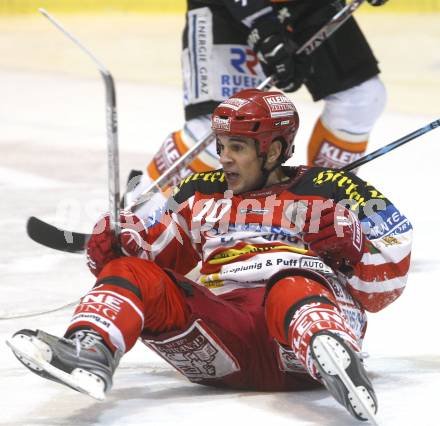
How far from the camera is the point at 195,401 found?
3.10m

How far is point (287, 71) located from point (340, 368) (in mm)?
2269

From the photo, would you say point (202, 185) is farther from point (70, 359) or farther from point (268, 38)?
point (268, 38)

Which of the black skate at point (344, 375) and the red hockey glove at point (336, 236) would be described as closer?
the black skate at point (344, 375)

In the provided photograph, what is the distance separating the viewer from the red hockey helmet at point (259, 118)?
333 centimetres

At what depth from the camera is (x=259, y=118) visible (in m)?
3.34

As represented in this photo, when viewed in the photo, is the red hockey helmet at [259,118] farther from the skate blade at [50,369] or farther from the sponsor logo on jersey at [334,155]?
the sponsor logo on jersey at [334,155]

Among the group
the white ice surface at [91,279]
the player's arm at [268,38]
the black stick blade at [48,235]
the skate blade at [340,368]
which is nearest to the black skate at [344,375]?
the skate blade at [340,368]

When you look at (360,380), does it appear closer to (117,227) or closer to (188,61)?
(117,227)

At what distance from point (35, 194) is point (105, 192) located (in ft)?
1.07

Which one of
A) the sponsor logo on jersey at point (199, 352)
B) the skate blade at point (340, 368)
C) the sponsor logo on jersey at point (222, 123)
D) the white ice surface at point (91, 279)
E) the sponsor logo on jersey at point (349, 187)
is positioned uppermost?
the sponsor logo on jersey at point (222, 123)

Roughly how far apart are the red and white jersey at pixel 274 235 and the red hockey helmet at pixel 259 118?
0.38 feet

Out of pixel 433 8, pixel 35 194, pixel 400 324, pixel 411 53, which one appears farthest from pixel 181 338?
pixel 433 8

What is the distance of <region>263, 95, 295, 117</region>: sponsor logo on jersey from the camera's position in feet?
11.1

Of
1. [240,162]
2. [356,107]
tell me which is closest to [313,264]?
[240,162]
